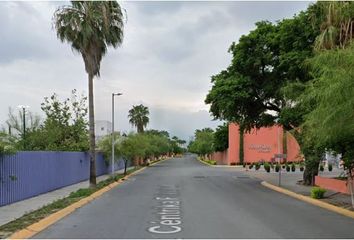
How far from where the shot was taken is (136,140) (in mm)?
51875

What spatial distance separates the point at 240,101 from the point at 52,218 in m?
18.7

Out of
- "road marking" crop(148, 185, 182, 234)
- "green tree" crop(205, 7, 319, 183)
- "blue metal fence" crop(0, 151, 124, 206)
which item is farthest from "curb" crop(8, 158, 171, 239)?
"green tree" crop(205, 7, 319, 183)

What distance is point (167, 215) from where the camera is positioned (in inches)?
634

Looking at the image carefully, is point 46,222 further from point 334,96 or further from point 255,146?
point 255,146

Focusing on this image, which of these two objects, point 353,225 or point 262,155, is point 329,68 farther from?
point 262,155

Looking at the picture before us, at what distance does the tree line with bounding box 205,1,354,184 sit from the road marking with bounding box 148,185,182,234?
4786 mm

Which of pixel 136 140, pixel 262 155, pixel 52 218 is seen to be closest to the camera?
pixel 52 218

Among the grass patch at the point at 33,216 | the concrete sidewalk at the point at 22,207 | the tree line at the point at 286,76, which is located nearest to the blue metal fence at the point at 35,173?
the concrete sidewalk at the point at 22,207

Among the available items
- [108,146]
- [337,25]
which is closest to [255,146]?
[108,146]

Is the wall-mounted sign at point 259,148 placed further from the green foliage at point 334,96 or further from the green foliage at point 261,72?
the green foliage at point 334,96

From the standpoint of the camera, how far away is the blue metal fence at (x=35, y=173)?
19.2 metres

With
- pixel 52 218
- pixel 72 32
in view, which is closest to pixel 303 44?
pixel 72 32

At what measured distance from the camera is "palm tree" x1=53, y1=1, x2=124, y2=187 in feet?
95.6

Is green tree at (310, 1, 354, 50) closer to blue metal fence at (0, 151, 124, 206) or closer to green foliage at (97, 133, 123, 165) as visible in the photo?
blue metal fence at (0, 151, 124, 206)
